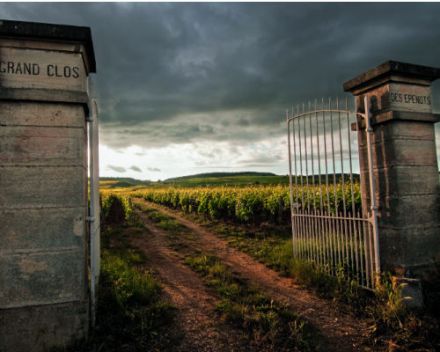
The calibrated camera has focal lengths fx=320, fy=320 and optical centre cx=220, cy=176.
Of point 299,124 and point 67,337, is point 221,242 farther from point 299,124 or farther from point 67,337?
point 67,337

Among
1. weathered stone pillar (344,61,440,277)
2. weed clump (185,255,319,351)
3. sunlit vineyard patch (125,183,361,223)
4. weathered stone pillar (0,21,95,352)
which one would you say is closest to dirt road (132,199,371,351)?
weed clump (185,255,319,351)

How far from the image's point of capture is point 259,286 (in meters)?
5.98

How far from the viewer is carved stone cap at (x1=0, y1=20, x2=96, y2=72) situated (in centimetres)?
396

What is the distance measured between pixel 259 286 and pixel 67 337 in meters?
3.30

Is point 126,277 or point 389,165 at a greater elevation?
point 389,165

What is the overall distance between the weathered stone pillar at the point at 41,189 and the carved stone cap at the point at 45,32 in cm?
1

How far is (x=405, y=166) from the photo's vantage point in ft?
16.9

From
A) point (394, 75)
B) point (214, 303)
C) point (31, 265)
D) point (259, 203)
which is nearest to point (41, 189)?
point (31, 265)

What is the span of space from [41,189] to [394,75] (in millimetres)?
5494

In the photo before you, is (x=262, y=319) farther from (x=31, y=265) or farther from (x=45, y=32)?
(x=45, y=32)

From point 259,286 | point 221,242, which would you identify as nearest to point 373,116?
point 259,286

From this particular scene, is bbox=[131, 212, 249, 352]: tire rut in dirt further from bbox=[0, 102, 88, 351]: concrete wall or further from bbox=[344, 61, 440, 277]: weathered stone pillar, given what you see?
bbox=[344, 61, 440, 277]: weathered stone pillar

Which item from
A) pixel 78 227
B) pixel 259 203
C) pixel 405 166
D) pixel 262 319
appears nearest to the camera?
pixel 78 227

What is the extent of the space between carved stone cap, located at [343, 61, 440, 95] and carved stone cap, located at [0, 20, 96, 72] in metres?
4.38
